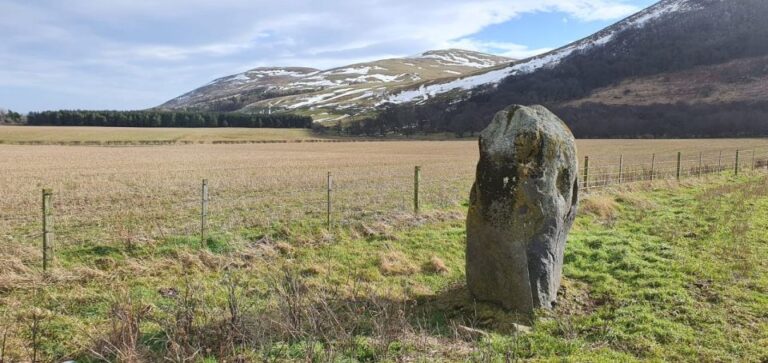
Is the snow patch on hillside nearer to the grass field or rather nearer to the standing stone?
the grass field

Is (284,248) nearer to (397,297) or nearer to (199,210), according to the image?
(397,297)

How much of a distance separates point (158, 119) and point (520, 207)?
123 meters

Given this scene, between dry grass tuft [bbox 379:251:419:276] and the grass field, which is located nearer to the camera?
the grass field

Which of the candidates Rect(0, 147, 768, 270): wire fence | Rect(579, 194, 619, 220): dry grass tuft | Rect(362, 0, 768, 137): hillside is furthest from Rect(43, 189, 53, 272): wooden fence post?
Rect(362, 0, 768, 137): hillside

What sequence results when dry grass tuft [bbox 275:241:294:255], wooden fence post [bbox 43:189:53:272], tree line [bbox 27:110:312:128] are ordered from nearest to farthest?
wooden fence post [bbox 43:189:53:272], dry grass tuft [bbox 275:241:294:255], tree line [bbox 27:110:312:128]

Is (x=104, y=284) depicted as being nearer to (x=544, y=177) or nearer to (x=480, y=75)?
(x=544, y=177)

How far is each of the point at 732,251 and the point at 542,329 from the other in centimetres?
607

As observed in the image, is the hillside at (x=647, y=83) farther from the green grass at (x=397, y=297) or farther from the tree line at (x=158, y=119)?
the green grass at (x=397, y=297)

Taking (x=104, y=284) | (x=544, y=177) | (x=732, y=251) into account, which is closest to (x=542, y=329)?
(x=544, y=177)

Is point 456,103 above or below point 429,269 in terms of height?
above

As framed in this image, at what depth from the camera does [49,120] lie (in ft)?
368

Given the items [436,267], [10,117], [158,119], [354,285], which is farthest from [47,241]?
[10,117]

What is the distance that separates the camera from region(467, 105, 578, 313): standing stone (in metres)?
7.15

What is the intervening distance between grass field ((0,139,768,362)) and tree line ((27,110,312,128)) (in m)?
107
